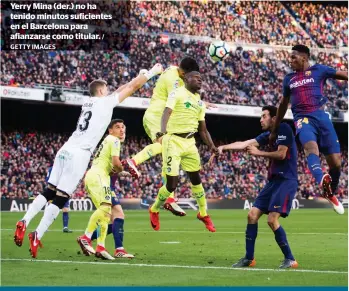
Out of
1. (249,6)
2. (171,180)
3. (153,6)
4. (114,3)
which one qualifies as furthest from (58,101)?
(171,180)

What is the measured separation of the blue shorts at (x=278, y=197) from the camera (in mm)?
11180

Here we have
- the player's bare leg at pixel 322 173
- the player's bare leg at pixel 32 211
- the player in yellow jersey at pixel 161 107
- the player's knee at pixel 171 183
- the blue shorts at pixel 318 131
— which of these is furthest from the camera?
the player in yellow jersey at pixel 161 107

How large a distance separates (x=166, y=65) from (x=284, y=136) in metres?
32.5

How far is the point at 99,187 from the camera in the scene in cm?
1277


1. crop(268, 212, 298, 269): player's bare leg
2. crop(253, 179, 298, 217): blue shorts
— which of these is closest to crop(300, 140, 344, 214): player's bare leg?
crop(253, 179, 298, 217): blue shorts

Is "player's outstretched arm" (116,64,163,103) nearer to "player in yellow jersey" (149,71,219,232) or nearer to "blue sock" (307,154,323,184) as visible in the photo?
"player in yellow jersey" (149,71,219,232)

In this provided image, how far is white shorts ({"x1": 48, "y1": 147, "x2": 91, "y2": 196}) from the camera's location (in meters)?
12.3

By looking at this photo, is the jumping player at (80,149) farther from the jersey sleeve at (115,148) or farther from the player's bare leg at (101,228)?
the player's bare leg at (101,228)

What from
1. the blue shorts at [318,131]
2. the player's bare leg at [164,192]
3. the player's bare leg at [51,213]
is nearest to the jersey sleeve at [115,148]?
the player's bare leg at [51,213]

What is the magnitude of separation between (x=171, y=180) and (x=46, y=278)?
4.53 meters

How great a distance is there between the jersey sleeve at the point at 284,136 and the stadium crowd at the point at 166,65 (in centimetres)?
2723

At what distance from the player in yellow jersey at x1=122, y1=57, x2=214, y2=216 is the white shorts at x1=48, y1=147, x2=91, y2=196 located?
1.13 metres

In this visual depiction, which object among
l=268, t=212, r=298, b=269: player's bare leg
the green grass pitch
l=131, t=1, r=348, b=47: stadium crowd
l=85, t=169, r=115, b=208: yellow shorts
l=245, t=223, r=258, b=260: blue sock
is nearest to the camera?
the green grass pitch

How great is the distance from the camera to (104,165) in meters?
13.0
